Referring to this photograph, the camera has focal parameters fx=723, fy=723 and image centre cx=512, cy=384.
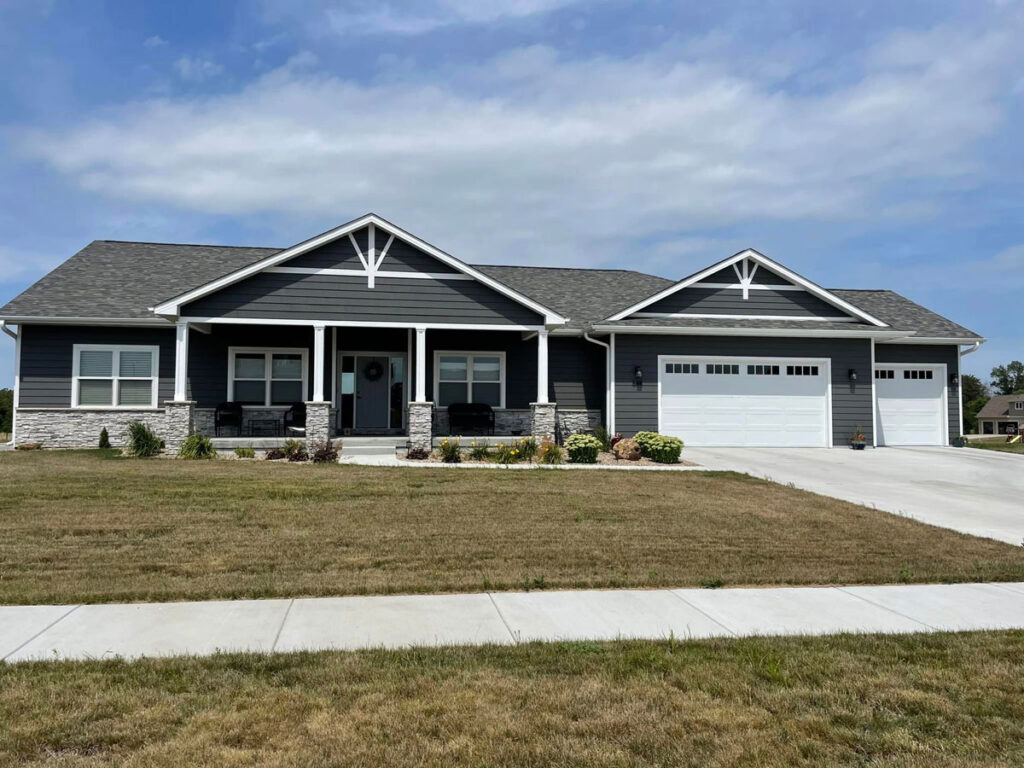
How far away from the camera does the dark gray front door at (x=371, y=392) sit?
1977 centimetres

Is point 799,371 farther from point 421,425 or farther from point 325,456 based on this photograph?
point 325,456

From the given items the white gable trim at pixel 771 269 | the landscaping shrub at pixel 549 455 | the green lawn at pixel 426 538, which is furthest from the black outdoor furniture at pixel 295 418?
the white gable trim at pixel 771 269

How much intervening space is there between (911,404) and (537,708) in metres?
20.1

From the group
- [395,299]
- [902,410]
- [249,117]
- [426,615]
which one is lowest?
[426,615]

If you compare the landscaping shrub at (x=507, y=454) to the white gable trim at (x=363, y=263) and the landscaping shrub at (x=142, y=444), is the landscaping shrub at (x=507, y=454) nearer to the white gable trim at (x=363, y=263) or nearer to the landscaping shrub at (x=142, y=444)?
the white gable trim at (x=363, y=263)

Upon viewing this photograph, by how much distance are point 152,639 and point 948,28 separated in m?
15.0

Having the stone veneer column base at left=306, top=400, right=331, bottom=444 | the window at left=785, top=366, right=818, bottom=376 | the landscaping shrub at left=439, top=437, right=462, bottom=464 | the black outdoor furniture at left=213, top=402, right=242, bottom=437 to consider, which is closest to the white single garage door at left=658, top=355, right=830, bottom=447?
the window at left=785, top=366, right=818, bottom=376

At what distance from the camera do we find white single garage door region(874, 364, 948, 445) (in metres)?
20.2

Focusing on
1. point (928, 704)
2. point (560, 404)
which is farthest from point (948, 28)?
point (928, 704)

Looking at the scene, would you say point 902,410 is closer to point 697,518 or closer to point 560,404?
point 560,404

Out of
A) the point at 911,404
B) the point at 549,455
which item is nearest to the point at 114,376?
the point at 549,455

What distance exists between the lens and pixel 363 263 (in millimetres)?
16891

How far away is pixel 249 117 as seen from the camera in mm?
15656

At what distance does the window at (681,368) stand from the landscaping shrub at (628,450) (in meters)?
3.66
